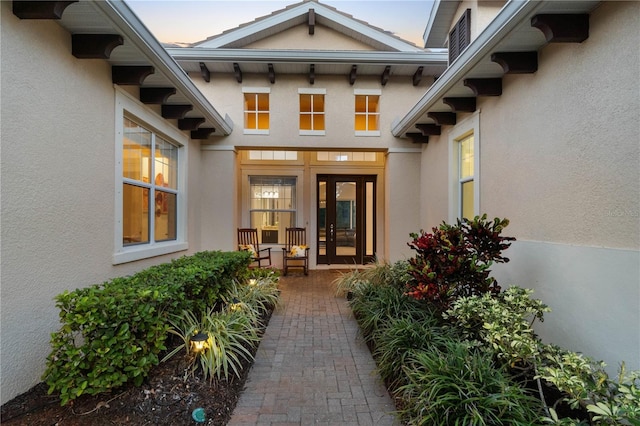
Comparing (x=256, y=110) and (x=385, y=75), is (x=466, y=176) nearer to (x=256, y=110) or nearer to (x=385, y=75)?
(x=385, y=75)

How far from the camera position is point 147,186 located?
13.9 ft

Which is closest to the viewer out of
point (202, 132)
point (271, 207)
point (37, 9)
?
point (37, 9)

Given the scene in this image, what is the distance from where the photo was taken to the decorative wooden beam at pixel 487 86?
365 cm

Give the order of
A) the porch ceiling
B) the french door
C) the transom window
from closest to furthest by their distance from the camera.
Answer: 1. the porch ceiling
2. the transom window
3. the french door

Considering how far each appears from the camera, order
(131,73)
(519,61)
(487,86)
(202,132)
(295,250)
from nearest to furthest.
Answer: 1. (519,61)
2. (131,73)
3. (487,86)
4. (202,132)
5. (295,250)

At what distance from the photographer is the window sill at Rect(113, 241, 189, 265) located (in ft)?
11.4

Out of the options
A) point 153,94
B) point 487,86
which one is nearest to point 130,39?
point 153,94

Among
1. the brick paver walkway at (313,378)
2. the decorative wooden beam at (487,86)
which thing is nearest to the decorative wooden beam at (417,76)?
the decorative wooden beam at (487,86)

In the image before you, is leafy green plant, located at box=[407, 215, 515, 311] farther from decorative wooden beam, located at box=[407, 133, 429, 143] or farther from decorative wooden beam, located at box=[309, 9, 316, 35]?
decorative wooden beam, located at box=[309, 9, 316, 35]

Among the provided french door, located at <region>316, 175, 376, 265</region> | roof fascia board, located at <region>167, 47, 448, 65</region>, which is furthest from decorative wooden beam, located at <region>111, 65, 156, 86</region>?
french door, located at <region>316, 175, 376, 265</region>

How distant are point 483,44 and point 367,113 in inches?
153

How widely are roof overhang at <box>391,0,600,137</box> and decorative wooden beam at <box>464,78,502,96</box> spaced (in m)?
0.04

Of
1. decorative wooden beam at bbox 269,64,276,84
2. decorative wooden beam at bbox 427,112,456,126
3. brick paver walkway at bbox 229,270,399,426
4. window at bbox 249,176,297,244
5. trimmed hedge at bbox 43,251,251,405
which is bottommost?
brick paver walkway at bbox 229,270,399,426

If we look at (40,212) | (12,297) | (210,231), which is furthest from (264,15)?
(12,297)
